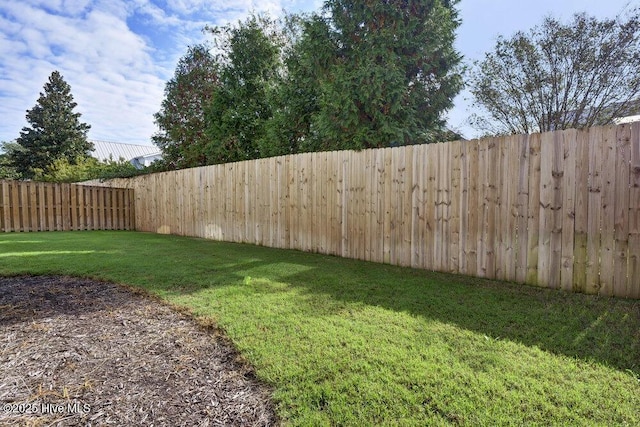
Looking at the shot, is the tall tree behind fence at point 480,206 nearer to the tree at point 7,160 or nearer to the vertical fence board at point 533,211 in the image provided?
the vertical fence board at point 533,211

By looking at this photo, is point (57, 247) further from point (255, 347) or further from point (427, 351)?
point (427, 351)

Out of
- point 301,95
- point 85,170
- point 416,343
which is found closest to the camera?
point 416,343

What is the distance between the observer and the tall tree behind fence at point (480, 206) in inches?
119

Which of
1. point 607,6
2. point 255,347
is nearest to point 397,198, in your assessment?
point 255,347

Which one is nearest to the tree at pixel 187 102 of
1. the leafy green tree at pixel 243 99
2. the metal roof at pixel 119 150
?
A: the leafy green tree at pixel 243 99

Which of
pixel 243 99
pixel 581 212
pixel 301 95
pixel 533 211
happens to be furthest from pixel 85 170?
pixel 581 212

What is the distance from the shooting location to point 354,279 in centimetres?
364

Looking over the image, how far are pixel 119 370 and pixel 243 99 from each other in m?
10.6

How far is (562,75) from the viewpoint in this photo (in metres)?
6.96

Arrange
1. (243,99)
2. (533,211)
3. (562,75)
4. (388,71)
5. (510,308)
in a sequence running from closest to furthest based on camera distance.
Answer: (510,308)
(533,211)
(388,71)
(562,75)
(243,99)

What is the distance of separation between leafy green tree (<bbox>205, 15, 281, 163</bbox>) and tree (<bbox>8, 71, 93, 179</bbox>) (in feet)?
55.7

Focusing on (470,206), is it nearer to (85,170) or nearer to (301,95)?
(301,95)

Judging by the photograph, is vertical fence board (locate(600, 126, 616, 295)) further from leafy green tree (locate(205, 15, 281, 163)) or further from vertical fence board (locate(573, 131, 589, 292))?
leafy green tree (locate(205, 15, 281, 163))

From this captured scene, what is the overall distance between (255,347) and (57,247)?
5576mm
